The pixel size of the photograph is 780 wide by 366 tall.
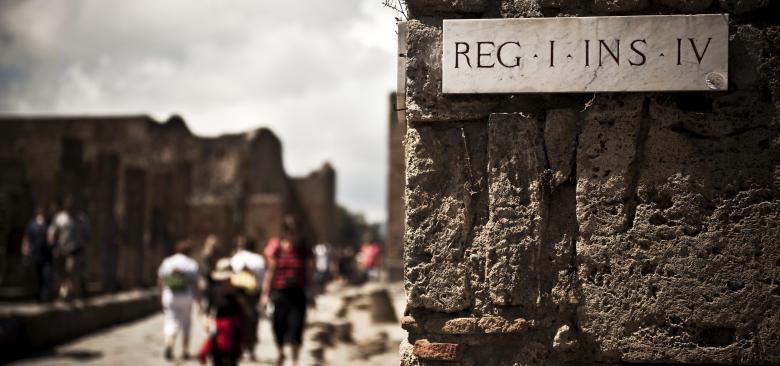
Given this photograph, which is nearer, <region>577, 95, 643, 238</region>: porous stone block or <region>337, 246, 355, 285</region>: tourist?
<region>577, 95, 643, 238</region>: porous stone block

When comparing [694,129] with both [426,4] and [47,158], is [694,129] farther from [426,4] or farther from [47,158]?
[47,158]

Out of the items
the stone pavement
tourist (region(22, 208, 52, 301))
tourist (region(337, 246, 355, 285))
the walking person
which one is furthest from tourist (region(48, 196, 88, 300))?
tourist (region(337, 246, 355, 285))

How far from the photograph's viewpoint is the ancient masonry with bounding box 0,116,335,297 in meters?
16.1

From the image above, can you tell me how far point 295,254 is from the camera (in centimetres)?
812

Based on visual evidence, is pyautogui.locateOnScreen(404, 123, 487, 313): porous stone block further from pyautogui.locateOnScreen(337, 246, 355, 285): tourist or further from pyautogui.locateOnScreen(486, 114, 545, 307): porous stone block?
pyautogui.locateOnScreen(337, 246, 355, 285): tourist

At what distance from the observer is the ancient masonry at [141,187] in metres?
16.1

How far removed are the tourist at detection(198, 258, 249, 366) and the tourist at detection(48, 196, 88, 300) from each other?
567cm

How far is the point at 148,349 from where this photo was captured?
433 inches

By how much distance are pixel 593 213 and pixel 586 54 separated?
572 mm

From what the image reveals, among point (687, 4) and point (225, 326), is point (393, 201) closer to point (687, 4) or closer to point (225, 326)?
point (225, 326)

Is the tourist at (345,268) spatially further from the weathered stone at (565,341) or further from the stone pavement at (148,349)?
the weathered stone at (565,341)

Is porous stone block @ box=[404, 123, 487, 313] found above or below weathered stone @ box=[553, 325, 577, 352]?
above

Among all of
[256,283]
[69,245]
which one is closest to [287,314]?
[256,283]

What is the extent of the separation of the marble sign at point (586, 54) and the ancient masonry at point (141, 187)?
12026 mm
